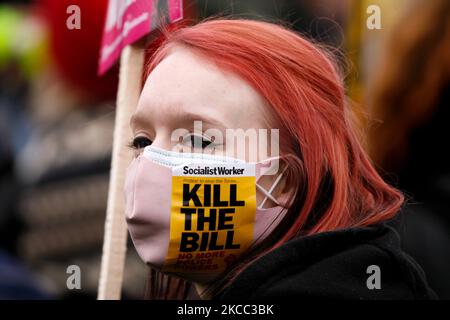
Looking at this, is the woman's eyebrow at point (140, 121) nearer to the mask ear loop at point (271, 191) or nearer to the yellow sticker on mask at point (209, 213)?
the yellow sticker on mask at point (209, 213)

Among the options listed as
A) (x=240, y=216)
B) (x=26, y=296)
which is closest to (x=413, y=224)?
(x=240, y=216)

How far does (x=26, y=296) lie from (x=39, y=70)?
8.78ft

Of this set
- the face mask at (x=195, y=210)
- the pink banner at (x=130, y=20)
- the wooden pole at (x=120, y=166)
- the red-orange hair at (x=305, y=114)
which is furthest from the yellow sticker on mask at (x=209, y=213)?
the pink banner at (x=130, y=20)

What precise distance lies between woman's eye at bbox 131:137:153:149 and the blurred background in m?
0.34

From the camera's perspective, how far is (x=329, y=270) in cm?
218

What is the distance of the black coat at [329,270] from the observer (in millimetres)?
2162

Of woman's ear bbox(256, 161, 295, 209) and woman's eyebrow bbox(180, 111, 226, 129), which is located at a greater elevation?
woman's eyebrow bbox(180, 111, 226, 129)

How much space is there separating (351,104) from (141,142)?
527mm

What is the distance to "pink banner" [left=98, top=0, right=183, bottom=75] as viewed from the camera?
230 cm

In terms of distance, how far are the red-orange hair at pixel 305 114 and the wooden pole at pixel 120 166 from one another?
0.13 meters

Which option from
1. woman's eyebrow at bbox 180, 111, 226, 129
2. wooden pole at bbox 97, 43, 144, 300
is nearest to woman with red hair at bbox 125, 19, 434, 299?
woman's eyebrow at bbox 180, 111, 226, 129

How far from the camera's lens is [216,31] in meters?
2.22

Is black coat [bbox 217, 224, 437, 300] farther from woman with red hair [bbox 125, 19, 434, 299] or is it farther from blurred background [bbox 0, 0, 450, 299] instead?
Answer: blurred background [bbox 0, 0, 450, 299]
